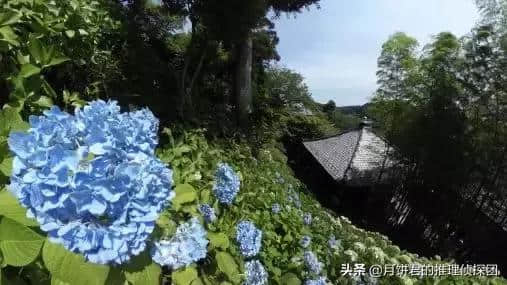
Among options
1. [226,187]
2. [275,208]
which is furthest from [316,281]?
[226,187]

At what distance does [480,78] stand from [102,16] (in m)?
7.68

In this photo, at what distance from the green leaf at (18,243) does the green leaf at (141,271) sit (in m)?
0.11

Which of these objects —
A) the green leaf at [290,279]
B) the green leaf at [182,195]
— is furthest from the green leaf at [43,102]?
the green leaf at [290,279]

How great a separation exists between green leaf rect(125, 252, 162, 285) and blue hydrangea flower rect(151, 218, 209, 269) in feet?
0.17

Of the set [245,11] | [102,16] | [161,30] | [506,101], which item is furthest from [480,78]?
[102,16]

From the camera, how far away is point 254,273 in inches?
49.8

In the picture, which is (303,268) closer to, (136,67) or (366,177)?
(136,67)

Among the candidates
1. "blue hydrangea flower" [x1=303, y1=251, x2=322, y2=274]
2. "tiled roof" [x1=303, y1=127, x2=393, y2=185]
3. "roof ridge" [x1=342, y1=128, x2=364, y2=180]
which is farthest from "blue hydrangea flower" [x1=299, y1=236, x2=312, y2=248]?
"roof ridge" [x1=342, y1=128, x2=364, y2=180]

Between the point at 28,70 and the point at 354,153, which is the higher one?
the point at 28,70

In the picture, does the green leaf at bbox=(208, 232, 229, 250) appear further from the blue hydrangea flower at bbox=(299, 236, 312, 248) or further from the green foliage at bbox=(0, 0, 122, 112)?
the blue hydrangea flower at bbox=(299, 236, 312, 248)

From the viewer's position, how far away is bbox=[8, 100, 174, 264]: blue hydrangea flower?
1.70 ft

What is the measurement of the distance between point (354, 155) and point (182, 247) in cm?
1365

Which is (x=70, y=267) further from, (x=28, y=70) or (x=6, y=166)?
(x=28, y=70)

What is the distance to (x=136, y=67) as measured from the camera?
6.18 metres
